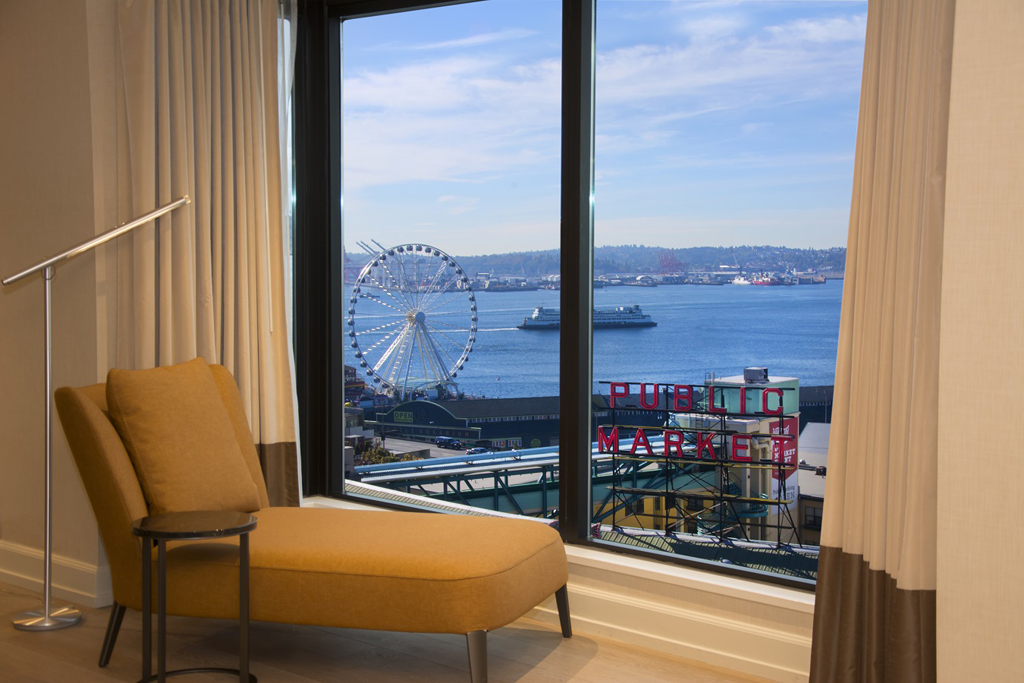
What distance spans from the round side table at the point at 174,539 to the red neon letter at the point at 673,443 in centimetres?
148

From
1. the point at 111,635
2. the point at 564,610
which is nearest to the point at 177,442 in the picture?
the point at 111,635

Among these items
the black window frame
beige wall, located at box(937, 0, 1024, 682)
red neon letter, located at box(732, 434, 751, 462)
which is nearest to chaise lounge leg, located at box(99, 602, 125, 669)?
the black window frame

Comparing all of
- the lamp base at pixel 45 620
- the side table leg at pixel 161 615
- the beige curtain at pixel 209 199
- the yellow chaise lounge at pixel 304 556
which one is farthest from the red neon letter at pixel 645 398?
the lamp base at pixel 45 620

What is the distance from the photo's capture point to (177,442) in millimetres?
2869

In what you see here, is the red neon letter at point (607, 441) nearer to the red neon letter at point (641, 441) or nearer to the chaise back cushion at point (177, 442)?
the red neon letter at point (641, 441)

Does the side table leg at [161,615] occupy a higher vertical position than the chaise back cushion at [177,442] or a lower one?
lower

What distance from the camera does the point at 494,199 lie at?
12.2 feet

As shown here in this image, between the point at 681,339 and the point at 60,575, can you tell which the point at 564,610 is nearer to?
the point at 681,339

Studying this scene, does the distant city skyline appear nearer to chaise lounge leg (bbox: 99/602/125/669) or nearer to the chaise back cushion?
the chaise back cushion

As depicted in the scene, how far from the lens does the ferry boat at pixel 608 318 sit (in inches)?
131

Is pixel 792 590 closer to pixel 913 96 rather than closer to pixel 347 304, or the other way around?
pixel 913 96

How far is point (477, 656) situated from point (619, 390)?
1.18 m

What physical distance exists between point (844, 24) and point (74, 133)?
2.73 m

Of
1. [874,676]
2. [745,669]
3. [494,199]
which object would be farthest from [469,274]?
[874,676]
